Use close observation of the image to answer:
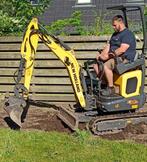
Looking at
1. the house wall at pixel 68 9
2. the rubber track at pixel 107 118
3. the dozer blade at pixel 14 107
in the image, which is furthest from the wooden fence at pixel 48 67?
the house wall at pixel 68 9

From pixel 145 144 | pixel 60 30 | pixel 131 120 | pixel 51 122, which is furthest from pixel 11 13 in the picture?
pixel 145 144

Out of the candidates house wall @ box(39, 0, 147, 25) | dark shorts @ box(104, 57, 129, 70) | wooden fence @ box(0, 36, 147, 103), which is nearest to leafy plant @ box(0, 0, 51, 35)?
wooden fence @ box(0, 36, 147, 103)

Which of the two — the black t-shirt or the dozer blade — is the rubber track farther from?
the dozer blade

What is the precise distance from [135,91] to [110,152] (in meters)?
1.98

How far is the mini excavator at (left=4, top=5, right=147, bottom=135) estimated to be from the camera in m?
8.97

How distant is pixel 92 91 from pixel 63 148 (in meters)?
1.83

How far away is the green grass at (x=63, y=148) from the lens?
7273 mm

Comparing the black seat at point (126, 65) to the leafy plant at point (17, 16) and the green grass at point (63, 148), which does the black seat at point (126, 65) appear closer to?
the green grass at point (63, 148)

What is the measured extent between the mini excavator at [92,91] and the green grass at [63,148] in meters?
0.55

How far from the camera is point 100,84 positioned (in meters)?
9.31

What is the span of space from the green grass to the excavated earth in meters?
0.45

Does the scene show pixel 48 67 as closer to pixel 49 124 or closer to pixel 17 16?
pixel 17 16

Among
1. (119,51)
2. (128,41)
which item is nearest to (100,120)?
(119,51)

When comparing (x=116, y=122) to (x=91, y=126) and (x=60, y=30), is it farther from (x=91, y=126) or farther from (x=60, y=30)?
(x=60, y=30)
